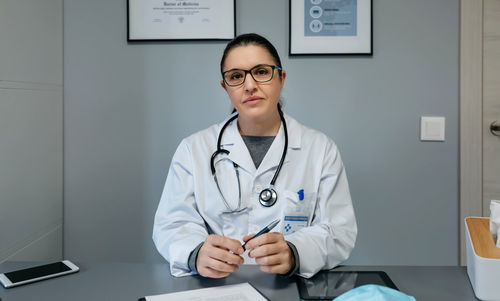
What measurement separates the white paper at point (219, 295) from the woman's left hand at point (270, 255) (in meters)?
0.07

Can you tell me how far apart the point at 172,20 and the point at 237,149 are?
0.87 m

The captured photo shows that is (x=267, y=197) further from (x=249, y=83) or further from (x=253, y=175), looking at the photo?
(x=249, y=83)

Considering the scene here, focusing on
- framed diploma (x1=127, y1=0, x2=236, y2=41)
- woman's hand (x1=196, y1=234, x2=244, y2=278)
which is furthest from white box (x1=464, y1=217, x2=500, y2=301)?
framed diploma (x1=127, y1=0, x2=236, y2=41)

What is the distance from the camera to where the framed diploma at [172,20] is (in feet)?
5.87

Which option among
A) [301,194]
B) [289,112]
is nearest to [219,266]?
[301,194]

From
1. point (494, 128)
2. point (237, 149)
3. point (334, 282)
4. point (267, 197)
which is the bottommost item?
point (334, 282)

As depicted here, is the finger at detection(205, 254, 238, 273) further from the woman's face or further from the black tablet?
the woman's face

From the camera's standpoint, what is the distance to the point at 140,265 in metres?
0.96

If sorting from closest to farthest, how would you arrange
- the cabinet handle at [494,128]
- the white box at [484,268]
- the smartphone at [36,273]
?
the white box at [484,268]
the smartphone at [36,273]
the cabinet handle at [494,128]

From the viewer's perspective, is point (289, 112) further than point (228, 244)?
Yes

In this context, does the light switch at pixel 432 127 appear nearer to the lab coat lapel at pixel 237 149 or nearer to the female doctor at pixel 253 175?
the female doctor at pixel 253 175

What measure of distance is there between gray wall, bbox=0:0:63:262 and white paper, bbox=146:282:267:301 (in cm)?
93

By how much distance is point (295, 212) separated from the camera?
4.06ft

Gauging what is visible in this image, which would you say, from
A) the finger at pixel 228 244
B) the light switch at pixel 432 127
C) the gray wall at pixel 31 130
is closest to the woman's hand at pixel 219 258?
the finger at pixel 228 244
